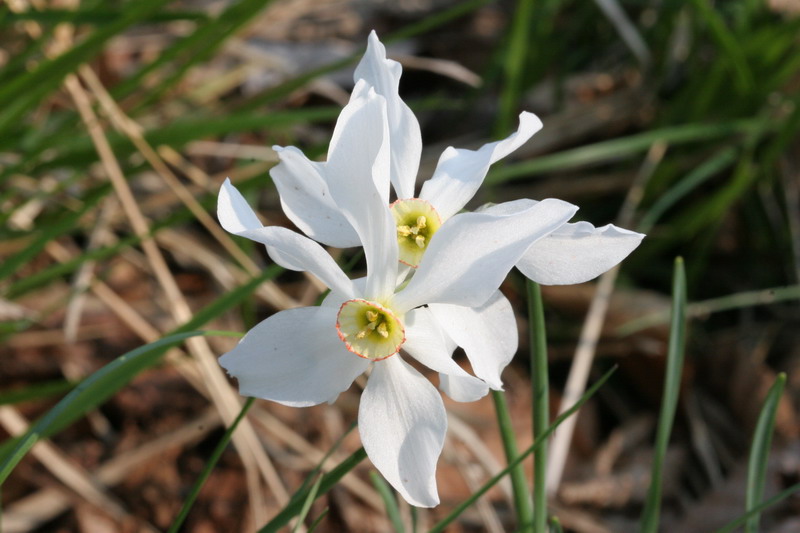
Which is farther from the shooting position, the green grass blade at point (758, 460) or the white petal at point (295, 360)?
the green grass blade at point (758, 460)

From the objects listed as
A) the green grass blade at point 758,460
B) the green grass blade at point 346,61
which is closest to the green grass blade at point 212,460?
the green grass blade at point 758,460

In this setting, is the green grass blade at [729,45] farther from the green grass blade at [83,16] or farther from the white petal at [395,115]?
the white petal at [395,115]

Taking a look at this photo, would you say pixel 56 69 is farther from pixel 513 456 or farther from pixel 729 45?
pixel 729 45

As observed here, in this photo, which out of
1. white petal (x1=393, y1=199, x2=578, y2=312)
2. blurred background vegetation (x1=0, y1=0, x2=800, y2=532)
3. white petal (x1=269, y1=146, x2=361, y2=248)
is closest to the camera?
white petal (x1=393, y1=199, x2=578, y2=312)

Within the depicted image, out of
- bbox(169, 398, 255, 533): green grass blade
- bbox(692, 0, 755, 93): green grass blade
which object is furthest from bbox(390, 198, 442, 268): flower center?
bbox(692, 0, 755, 93): green grass blade

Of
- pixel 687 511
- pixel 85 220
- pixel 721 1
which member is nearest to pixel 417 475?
pixel 687 511

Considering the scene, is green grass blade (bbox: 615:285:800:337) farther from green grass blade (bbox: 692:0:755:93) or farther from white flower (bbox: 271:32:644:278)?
white flower (bbox: 271:32:644:278)
